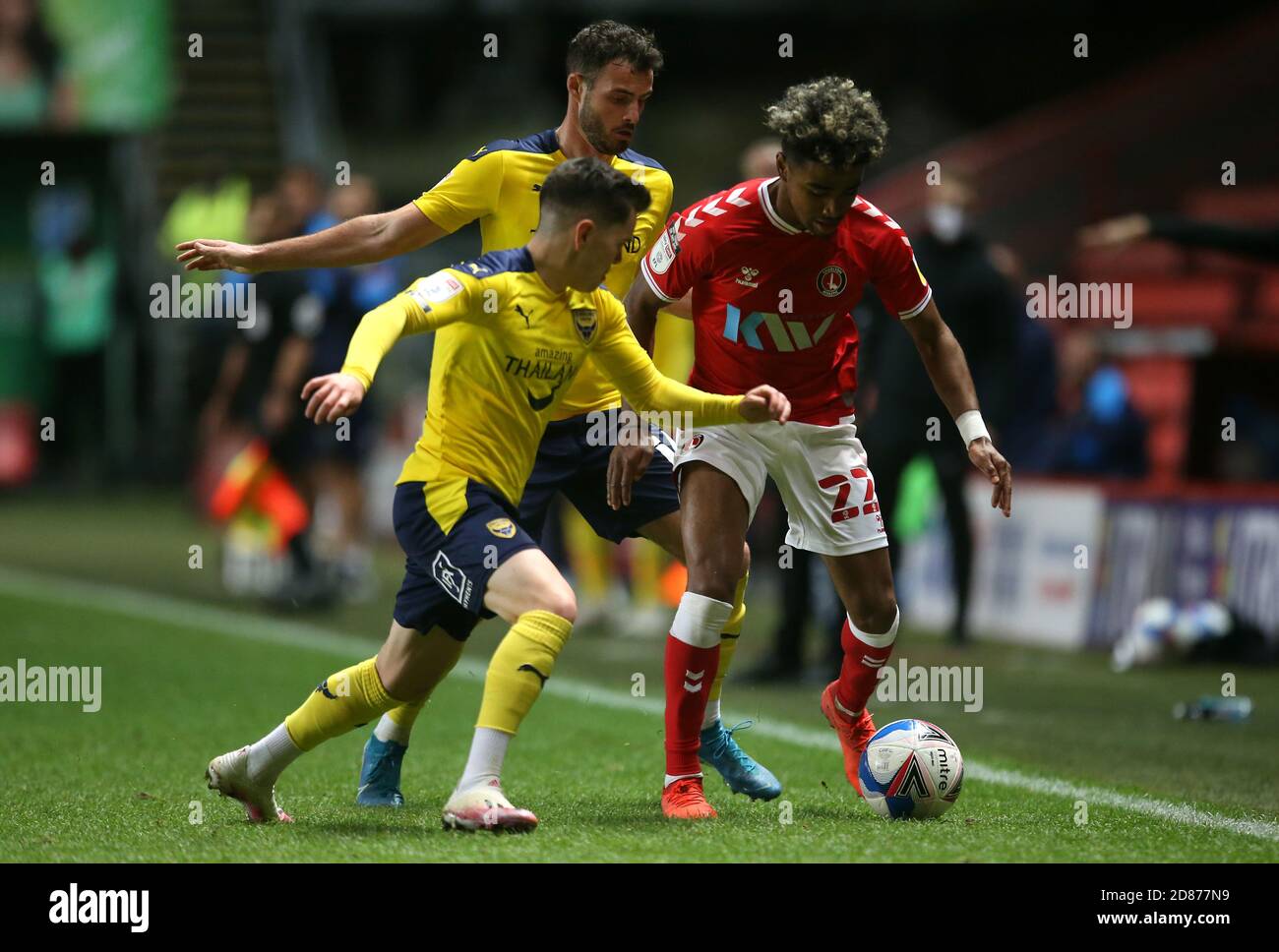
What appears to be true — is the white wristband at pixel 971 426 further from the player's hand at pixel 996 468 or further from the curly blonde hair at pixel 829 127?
Result: the curly blonde hair at pixel 829 127

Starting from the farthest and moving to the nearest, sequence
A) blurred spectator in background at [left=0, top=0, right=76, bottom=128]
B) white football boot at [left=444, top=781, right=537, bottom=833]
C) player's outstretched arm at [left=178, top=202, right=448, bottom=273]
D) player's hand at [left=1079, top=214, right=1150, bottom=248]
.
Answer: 1. blurred spectator in background at [left=0, top=0, right=76, bottom=128]
2. player's hand at [left=1079, top=214, right=1150, bottom=248]
3. player's outstretched arm at [left=178, top=202, right=448, bottom=273]
4. white football boot at [left=444, top=781, right=537, bottom=833]

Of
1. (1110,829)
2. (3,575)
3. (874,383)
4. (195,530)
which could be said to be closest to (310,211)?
(3,575)

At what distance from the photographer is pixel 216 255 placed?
234 inches

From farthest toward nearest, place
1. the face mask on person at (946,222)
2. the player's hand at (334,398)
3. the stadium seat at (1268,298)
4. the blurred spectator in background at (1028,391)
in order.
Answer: the stadium seat at (1268,298) → the blurred spectator in background at (1028,391) → the face mask on person at (946,222) → the player's hand at (334,398)

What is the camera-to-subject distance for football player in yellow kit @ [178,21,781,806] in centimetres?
607

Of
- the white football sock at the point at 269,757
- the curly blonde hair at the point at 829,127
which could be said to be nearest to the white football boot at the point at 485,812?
the white football sock at the point at 269,757

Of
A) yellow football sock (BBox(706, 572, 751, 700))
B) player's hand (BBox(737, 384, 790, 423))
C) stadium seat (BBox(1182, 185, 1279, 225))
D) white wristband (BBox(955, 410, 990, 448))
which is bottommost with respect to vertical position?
yellow football sock (BBox(706, 572, 751, 700))

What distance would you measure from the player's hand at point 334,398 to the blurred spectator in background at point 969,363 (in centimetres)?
554

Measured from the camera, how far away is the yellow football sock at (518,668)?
542 cm

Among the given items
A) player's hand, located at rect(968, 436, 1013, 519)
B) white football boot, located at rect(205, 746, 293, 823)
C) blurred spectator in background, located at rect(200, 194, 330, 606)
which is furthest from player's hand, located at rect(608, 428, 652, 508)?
blurred spectator in background, located at rect(200, 194, 330, 606)

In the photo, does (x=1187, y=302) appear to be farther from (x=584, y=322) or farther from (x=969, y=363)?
(x=584, y=322)

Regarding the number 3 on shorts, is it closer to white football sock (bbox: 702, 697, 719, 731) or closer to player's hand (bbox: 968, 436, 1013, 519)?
player's hand (bbox: 968, 436, 1013, 519)

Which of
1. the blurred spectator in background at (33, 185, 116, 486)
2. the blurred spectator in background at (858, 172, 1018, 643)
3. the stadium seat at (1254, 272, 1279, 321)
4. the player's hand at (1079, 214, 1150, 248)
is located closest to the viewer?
the player's hand at (1079, 214, 1150, 248)

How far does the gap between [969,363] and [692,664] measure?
5153 mm
